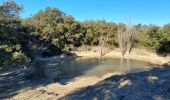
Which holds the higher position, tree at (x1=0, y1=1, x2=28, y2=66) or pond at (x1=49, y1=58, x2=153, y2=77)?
tree at (x1=0, y1=1, x2=28, y2=66)

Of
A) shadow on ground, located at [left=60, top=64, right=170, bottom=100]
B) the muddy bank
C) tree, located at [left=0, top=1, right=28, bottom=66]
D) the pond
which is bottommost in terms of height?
the pond

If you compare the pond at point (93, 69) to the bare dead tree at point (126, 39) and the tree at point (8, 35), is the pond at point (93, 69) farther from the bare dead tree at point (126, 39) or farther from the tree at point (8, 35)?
the bare dead tree at point (126, 39)

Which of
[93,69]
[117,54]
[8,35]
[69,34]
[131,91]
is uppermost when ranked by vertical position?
[69,34]

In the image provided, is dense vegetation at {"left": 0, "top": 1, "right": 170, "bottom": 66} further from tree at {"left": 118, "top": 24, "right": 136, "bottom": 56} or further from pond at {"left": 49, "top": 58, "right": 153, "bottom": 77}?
pond at {"left": 49, "top": 58, "right": 153, "bottom": 77}

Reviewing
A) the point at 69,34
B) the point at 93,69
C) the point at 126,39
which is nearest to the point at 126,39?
the point at 126,39

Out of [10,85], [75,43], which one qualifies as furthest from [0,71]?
[75,43]

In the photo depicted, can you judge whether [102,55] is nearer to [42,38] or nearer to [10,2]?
[42,38]

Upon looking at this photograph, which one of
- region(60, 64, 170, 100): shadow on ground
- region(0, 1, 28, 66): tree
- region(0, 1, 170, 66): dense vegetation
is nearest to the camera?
region(60, 64, 170, 100): shadow on ground

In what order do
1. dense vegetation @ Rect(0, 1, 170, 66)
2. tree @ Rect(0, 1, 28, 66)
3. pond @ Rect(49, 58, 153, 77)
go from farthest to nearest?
dense vegetation @ Rect(0, 1, 170, 66), pond @ Rect(49, 58, 153, 77), tree @ Rect(0, 1, 28, 66)

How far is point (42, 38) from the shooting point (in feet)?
171

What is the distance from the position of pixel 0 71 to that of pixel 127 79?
17.4 metres

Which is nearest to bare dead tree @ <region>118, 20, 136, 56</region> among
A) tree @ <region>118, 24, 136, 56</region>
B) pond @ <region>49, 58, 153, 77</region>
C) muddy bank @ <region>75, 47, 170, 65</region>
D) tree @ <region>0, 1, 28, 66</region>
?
tree @ <region>118, 24, 136, 56</region>

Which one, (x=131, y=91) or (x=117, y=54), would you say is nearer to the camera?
(x=131, y=91)

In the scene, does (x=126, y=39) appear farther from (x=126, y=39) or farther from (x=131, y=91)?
(x=131, y=91)
